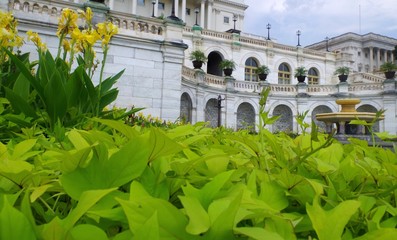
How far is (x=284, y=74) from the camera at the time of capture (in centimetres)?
3853

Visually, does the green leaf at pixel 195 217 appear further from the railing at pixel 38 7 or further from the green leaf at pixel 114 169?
the railing at pixel 38 7

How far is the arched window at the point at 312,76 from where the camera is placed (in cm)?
3928

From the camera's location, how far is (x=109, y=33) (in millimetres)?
2941

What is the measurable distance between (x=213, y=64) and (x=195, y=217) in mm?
37889

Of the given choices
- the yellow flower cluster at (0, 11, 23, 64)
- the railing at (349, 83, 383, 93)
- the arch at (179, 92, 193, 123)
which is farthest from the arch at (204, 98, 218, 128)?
the yellow flower cluster at (0, 11, 23, 64)

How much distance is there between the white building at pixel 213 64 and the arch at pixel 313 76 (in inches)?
5.1

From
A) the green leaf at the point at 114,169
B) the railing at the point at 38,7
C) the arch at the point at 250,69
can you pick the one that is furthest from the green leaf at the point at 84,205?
the arch at the point at 250,69

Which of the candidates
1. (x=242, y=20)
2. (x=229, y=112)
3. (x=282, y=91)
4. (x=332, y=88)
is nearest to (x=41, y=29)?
(x=229, y=112)

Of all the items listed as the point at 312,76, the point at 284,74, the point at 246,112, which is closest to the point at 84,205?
the point at 246,112

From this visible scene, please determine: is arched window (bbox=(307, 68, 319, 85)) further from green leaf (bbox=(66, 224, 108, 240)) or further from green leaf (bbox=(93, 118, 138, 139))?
green leaf (bbox=(66, 224, 108, 240))

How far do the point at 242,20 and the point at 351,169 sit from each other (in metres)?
61.7

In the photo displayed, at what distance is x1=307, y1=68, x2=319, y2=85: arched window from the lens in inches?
1547

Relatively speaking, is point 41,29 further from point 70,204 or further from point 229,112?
point 229,112

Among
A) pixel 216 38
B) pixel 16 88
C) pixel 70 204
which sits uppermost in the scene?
pixel 216 38
